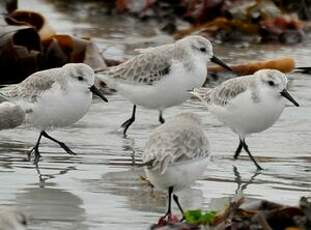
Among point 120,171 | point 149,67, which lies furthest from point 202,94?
point 120,171

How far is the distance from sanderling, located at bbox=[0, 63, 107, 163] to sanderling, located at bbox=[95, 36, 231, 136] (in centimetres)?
87

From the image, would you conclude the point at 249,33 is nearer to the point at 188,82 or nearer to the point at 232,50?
the point at 232,50

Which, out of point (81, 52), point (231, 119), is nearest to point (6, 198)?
point (231, 119)

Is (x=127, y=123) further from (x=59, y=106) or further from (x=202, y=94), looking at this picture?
(x=59, y=106)

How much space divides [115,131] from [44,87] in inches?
40.8

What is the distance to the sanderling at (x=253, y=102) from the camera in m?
8.01

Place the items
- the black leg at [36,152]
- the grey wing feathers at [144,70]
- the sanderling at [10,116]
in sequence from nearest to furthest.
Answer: the sanderling at [10,116] < the black leg at [36,152] < the grey wing feathers at [144,70]

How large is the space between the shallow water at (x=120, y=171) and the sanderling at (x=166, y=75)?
29 cm

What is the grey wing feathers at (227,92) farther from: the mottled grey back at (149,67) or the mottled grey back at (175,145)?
the mottled grey back at (175,145)

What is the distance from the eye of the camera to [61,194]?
6828 mm

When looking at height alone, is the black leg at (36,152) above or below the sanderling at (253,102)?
below

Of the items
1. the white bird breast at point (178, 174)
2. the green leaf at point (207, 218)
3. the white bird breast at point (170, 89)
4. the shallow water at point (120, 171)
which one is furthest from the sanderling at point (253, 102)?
the green leaf at point (207, 218)

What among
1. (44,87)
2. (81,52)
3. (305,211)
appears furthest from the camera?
(81,52)

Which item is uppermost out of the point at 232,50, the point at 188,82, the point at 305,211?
the point at 305,211
